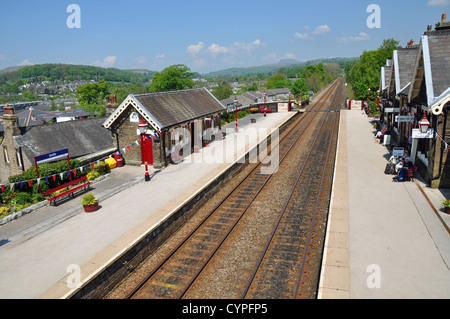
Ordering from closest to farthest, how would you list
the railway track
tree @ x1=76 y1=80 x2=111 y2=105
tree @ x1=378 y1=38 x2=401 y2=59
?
1. the railway track
2. tree @ x1=378 y1=38 x2=401 y2=59
3. tree @ x1=76 y1=80 x2=111 y2=105

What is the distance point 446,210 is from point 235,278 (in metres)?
9.89

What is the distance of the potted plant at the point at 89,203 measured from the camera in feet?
49.9

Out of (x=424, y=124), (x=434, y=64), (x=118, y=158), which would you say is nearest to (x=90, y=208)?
(x=118, y=158)

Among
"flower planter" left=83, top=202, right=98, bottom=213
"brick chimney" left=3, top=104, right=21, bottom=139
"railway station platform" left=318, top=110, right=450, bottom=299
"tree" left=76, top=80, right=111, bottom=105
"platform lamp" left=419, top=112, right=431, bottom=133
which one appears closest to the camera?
"railway station platform" left=318, top=110, right=450, bottom=299

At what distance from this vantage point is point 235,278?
35.2 feet

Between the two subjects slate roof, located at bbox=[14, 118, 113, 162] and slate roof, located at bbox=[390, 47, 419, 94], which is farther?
slate roof, located at bbox=[390, 47, 419, 94]

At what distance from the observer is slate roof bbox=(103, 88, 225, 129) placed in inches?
881

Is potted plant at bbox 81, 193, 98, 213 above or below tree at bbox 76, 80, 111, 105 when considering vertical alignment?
below

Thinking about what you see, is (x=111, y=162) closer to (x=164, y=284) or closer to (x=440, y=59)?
(x=164, y=284)

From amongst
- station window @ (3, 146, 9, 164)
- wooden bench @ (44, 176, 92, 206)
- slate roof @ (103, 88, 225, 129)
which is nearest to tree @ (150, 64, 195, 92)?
slate roof @ (103, 88, 225, 129)

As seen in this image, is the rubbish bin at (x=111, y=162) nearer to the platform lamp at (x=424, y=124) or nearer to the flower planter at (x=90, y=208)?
the flower planter at (x=90, y=208)

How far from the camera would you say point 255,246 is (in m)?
12.7

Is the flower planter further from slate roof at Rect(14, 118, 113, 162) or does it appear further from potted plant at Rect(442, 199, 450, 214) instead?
potted plant at Rect(442, 199, 450, 214)
